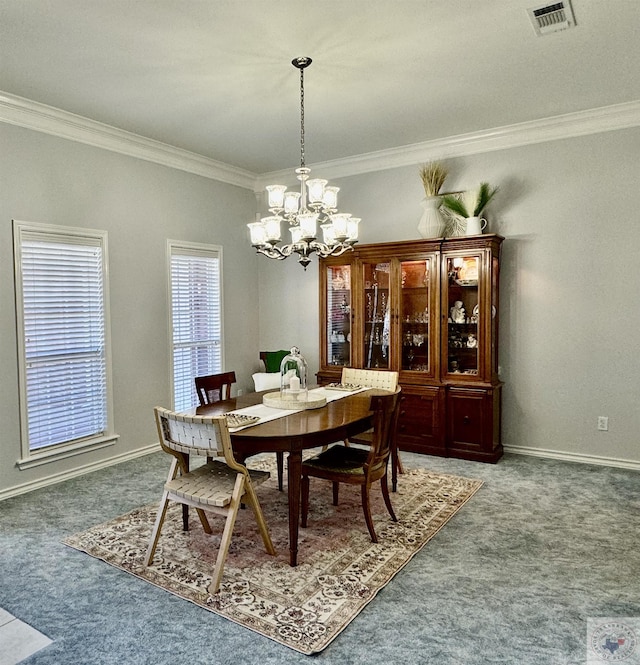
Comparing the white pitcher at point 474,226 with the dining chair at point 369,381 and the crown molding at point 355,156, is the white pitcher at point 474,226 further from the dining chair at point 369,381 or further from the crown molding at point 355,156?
the dining chair at point 369,381

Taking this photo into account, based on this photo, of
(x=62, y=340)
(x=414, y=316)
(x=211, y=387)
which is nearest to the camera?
(x=211, y=387)

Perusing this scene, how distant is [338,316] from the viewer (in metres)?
5.30

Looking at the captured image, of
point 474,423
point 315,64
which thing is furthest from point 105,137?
point 474,423

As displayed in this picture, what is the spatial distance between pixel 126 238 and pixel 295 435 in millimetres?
2859

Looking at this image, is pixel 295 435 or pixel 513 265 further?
pixel 513 265

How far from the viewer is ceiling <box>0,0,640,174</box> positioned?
2674mm

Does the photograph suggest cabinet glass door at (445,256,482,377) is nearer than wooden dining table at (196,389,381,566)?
No

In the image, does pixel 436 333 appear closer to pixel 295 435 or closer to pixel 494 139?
pixel 494 139

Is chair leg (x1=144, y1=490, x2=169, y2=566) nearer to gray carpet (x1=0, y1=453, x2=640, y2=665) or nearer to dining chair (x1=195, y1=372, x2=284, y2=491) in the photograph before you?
gray carpet (x1=0, y1=453, x2=640, y2=665)

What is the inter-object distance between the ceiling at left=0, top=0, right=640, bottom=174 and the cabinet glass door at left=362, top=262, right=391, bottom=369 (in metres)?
1.27

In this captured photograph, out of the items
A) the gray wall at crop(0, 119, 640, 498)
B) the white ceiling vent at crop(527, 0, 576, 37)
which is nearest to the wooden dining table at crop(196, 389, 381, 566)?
the gray wall at crop(0, 119, 640, 498)

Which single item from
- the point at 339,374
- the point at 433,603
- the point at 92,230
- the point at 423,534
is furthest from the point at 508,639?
the point at 92,230

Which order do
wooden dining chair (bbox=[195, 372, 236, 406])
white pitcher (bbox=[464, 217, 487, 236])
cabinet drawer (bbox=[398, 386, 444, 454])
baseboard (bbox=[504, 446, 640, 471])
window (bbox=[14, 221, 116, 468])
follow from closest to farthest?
wooden dining chair (bbox=[195, 372, 236, 406]) < window (bbox=[14, 221, 116, 468]) < baseboard (bbox=[504, 446, 640, 471]) < white pitcher (bbox=[464, 217, 487, 236]) < cabinet drawer (bbox=[398, 386, 444, 454])

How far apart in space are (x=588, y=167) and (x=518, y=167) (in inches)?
22.1
